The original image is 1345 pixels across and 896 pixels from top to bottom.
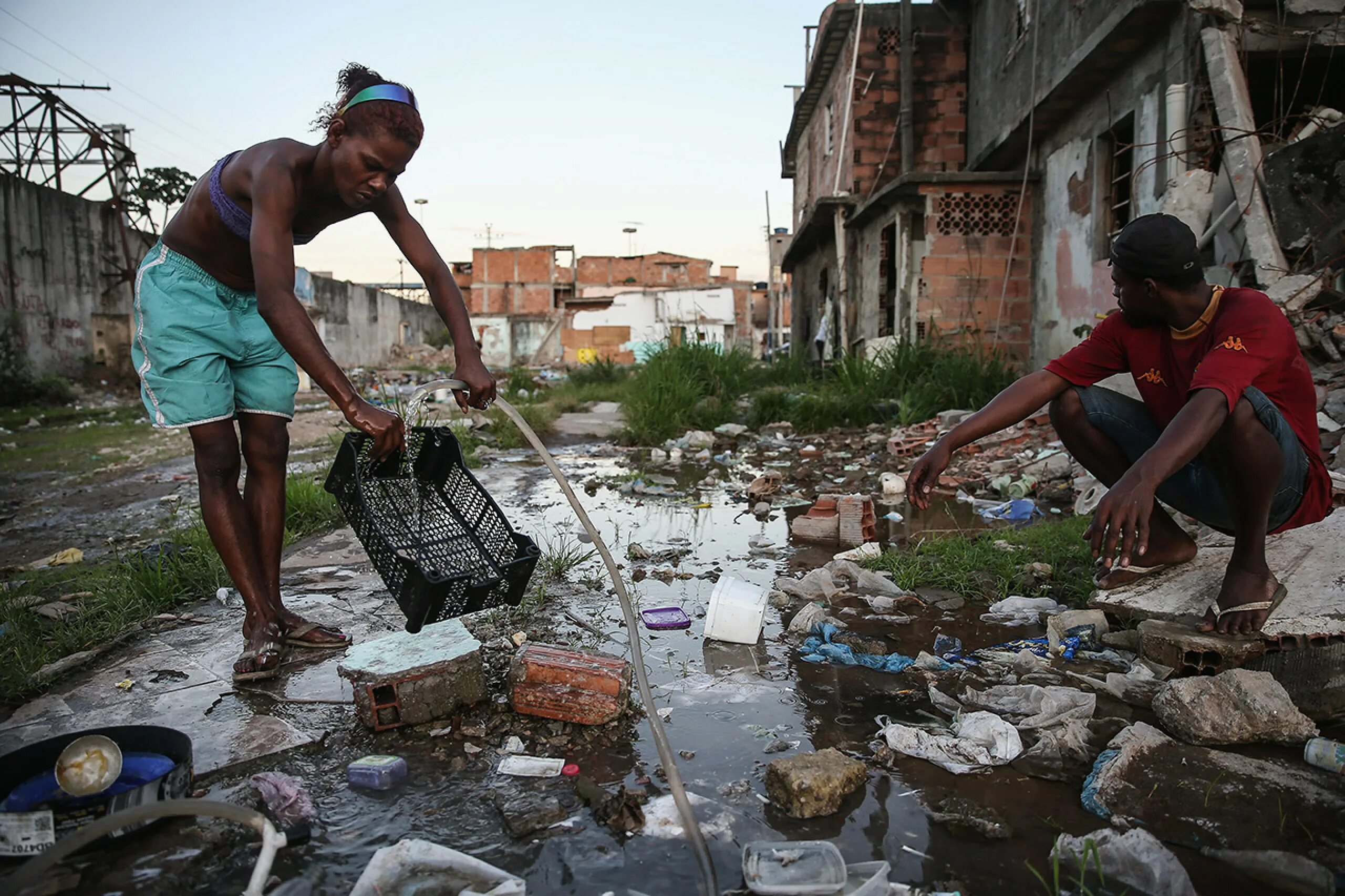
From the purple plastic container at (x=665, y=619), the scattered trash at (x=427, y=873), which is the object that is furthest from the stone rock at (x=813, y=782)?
the purple plastic container at (x=665, y=619)

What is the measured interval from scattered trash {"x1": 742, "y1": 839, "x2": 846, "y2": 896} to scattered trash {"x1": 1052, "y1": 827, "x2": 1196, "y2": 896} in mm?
344

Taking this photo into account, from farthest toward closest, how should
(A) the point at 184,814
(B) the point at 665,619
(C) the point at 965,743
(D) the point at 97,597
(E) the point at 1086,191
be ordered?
(E) the point at 1086,191, (D) the point at 97,597, (B) the point at 665,619, (C) the point at 965,743, (A) the point at 184,814

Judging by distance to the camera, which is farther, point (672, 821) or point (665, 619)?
point (665, 619)

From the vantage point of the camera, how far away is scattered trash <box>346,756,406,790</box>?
1.55m

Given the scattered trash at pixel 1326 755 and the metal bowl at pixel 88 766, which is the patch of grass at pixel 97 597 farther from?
the scattered trash at pixel 1326 755

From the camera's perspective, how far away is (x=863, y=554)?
125 inches

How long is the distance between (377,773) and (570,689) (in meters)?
0.44

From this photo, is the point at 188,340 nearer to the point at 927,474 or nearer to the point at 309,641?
the point at 309,641

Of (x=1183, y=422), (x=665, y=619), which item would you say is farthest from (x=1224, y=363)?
(x=665, y=619)

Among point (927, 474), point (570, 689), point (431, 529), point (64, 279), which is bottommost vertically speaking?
point (570, 689)

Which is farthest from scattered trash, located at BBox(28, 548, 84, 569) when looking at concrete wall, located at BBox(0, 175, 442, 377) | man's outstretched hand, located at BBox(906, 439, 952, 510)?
concrete wall, located at BBox(0, 175, 442, 377)

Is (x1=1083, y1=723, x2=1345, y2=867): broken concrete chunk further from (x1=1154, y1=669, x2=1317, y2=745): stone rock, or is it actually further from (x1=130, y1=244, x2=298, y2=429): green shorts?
(x1=130, y1=244, x2=298, y2=429): green shorts

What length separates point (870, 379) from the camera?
320 inches

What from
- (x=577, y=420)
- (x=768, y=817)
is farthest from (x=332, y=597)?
(x=577, y=420)
